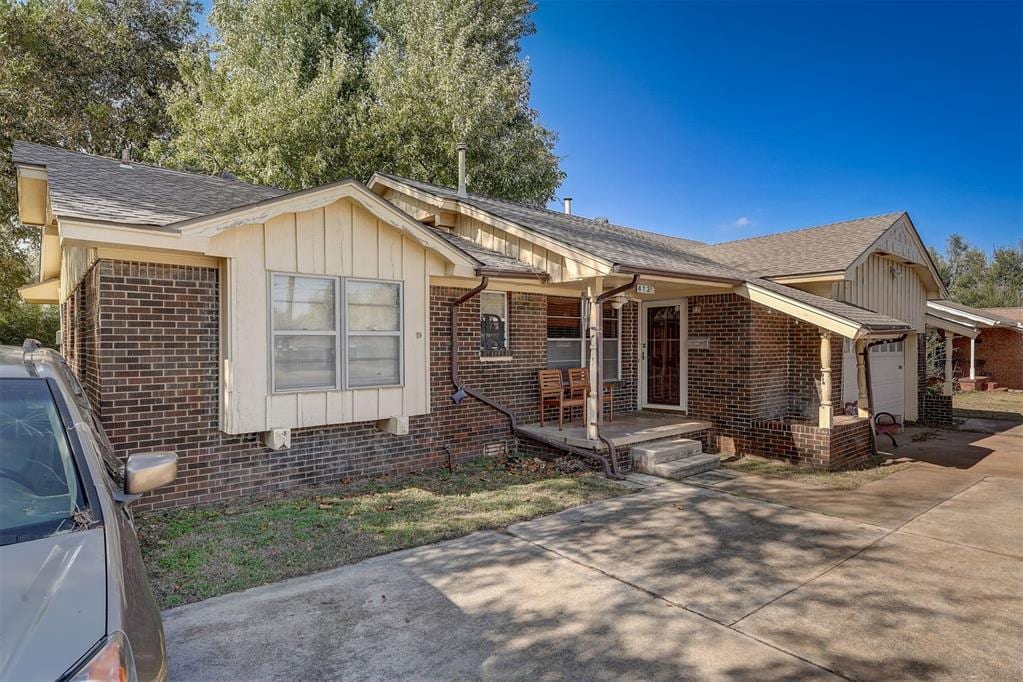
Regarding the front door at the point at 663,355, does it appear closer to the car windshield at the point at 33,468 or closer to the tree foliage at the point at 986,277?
the car windshield at the point at 33,468

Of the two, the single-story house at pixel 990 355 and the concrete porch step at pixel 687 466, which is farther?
the single-story house at pixel 990 355

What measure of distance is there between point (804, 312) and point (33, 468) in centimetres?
894

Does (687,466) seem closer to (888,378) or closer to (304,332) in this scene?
(304,332)

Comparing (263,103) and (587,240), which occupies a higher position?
(263,103)

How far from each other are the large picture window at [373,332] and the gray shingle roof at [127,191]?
1.89m

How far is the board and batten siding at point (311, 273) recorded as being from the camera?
18.7 ft

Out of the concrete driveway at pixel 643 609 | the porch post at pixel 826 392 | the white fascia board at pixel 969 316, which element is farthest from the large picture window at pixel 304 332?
the white fascia board at pixel 969 316

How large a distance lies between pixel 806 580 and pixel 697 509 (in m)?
1.83

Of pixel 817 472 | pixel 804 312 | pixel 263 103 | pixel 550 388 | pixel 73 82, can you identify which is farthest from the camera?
pixel 73 82

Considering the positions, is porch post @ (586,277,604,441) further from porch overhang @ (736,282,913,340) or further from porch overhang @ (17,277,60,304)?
porch overhang @ (17,277,60,304)

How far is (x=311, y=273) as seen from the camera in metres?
6.18

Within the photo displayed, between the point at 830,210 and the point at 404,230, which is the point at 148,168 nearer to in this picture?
the point at 404,230

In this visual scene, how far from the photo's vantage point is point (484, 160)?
18469 millimetres

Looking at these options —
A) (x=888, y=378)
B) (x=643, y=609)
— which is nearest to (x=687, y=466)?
(x=643, y=609)
